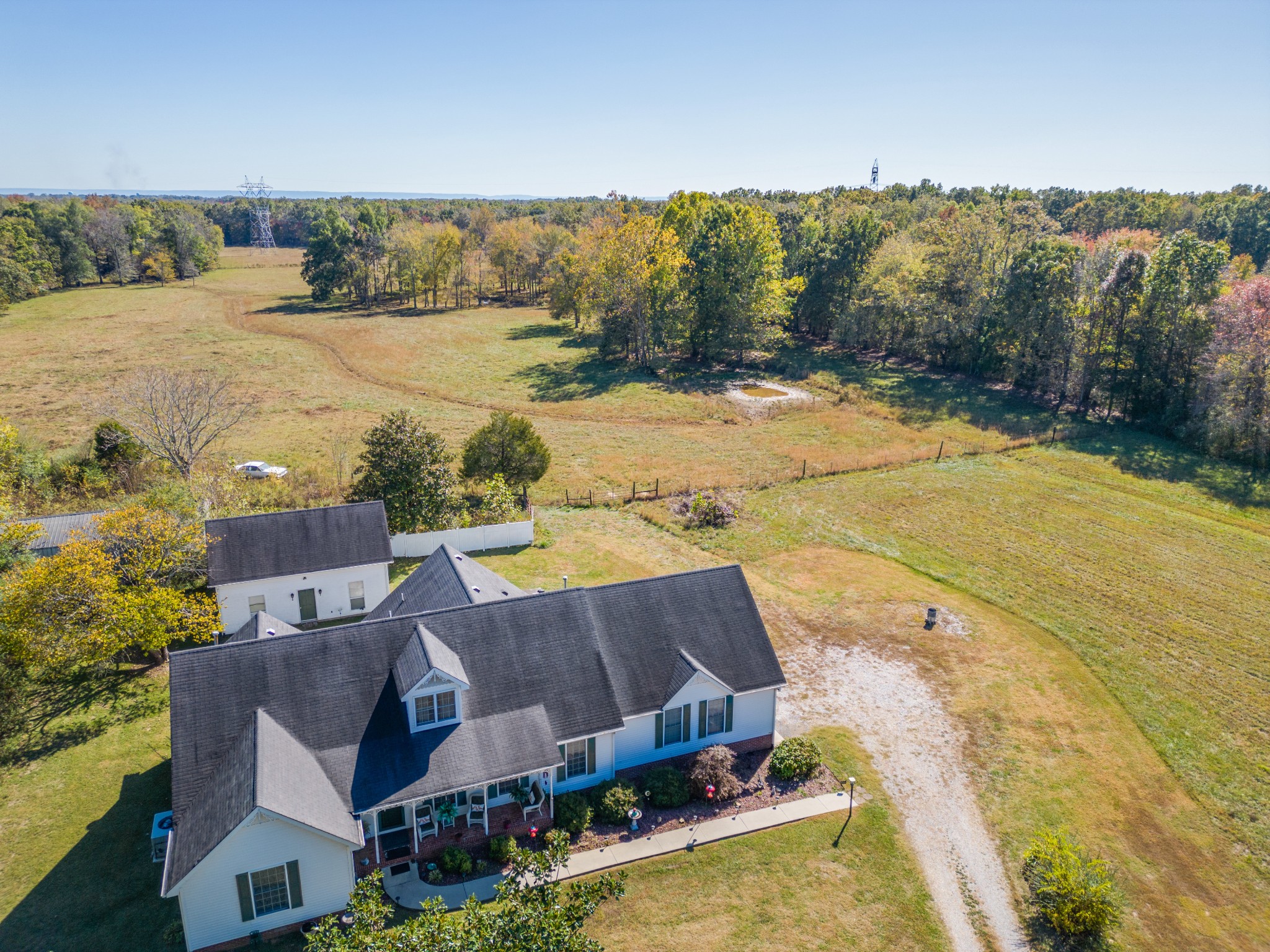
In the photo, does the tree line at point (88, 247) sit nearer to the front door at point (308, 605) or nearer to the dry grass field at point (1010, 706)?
the front door at point (308, 605)

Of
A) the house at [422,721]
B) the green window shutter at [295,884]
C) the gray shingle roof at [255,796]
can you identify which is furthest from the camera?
the green window shutter at [295,884]

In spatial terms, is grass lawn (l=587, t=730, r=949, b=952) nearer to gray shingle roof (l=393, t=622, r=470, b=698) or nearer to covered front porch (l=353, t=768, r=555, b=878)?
covered front porch (l=353, t=768, r=555, b=878)

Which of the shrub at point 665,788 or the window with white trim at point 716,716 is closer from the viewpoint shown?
the shrub at point 665,788

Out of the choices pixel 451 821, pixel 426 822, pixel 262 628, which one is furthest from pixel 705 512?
pixel 426 822

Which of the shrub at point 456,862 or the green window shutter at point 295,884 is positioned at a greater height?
the green window shutter at point 295,884

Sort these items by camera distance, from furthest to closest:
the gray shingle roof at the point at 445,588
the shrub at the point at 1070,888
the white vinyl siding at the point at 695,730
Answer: the gray shingle roof at the point at 445,588, the white vinyl siding at the point at 695,730, the shrub at the point at 1070,888

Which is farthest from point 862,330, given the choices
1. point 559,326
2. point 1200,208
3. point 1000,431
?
point 1200,208

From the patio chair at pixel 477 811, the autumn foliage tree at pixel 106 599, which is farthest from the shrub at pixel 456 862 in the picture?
the autumn foliage tree at pixel 106 599
